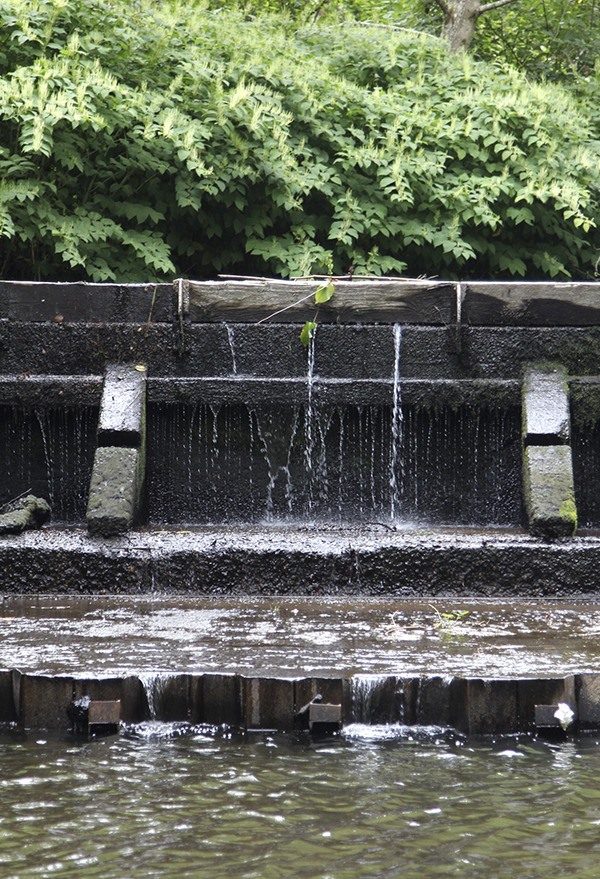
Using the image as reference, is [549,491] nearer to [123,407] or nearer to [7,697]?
[123,407]

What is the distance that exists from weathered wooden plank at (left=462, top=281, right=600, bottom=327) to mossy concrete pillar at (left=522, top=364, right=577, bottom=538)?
40 cm

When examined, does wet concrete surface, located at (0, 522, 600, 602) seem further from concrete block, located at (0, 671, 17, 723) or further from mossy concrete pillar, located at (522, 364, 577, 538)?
concrete block, located at (0, 671, 17, 723)

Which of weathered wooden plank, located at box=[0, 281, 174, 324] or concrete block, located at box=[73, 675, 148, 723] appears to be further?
weathered wooden plank, located at box=[0, 281, 174, 324]

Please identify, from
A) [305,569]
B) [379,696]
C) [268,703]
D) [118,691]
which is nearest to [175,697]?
[118,691]

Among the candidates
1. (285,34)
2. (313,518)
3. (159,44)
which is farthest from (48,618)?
(285,34)

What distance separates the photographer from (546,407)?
24.7 feet

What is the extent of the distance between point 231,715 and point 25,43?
26.0 ft

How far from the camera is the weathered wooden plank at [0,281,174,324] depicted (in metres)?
7.97

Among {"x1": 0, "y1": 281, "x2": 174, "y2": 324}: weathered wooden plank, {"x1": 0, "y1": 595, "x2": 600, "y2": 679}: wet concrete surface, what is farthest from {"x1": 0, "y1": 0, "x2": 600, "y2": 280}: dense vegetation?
{"x1": 0, "y1": 595, "x2": 600, "y2": 679}: wet concrete surface

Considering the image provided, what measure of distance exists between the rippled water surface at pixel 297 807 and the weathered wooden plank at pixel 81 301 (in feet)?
14.4

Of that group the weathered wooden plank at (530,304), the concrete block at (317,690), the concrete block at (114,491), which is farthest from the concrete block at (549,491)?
the concrete block at (317,690)

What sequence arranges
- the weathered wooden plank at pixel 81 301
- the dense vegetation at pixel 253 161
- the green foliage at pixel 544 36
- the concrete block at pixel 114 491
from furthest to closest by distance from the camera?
the green foliage at pixel 544 36 < the dense vegetation at pixel 253 161 < the weathered wooden plank at pixel 81 301 < the concrete block at pixel 114 491

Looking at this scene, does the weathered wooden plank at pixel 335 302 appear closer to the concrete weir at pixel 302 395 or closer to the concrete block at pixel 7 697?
the concrete weir at pixel 302 395

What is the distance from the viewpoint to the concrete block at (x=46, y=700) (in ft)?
13.5
